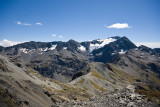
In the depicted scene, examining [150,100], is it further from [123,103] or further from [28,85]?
[28,85]

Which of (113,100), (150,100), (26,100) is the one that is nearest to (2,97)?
(26,100)

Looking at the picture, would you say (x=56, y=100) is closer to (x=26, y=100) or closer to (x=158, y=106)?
(x=26, y=100)

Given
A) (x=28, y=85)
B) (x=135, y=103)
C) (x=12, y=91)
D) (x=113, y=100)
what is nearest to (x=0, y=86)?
(x=12, y=91)

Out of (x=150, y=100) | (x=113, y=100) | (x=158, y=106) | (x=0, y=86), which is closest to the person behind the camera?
(x=158, y=106)

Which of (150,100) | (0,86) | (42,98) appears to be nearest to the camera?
(150,100)

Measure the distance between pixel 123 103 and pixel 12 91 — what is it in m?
42.1

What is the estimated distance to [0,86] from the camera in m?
63.1

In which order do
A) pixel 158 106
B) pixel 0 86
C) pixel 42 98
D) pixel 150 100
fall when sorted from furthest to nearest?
pixel 42 98 → pixel 0 86 → pixel 150 100 → pixel 158 106

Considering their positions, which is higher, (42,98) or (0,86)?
(0,86)

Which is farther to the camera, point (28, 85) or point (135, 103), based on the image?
point (28, 85)

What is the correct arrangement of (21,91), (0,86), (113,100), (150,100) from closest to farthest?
(150,100) → (113,100) → (0,86) → (21,91)

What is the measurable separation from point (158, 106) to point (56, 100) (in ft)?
158

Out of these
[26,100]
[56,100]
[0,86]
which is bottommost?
[56,100]

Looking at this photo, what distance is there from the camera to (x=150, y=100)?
171 feet
